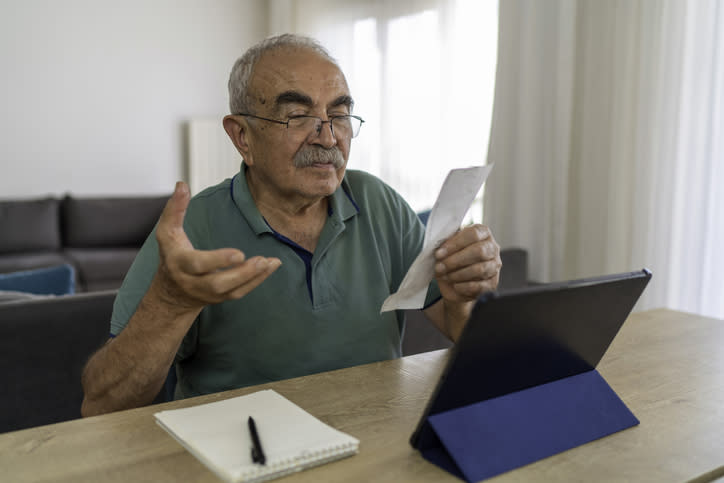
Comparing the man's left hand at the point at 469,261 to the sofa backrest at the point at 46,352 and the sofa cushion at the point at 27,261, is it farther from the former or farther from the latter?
the sofa cushion at the point at 27,261

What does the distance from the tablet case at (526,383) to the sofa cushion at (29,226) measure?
4.46m

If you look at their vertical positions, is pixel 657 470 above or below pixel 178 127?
below

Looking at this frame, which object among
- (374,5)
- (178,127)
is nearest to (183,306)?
(374,5)

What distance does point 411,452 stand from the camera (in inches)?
28.9

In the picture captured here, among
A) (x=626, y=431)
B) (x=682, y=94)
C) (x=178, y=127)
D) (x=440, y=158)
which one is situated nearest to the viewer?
(x=626, y=431)

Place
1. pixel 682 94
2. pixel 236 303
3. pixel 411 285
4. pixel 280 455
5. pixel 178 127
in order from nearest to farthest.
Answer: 1. pixel 280 455
2. pixel 411 285
3. pixel 236 303
4. pixel 682 94
5. pixel 178 127

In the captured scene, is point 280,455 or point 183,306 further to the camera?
point 183,306

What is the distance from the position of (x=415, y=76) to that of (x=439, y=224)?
3686 millimetres

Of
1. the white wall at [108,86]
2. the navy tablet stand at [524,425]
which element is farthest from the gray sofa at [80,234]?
the navy tablet stand at [524,425]

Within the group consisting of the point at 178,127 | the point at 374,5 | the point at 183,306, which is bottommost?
the point at 183,306

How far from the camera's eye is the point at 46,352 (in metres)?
1.74

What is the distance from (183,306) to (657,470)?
63cm

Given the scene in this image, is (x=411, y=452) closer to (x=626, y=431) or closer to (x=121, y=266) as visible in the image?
(x=626, y=431)

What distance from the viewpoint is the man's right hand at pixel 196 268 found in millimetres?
761
